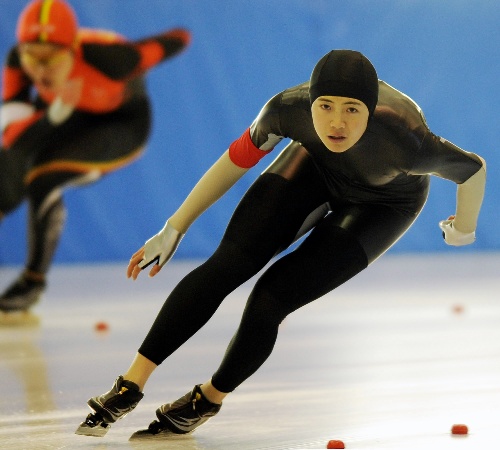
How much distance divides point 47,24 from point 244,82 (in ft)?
11.3

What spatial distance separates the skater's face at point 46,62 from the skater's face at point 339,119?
394 cm

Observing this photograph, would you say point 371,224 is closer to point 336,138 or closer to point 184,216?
point 336,138

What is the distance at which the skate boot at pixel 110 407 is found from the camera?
2.64 meters

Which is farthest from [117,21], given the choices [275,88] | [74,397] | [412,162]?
[412,162]

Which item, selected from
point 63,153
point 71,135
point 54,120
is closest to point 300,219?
point 63,153

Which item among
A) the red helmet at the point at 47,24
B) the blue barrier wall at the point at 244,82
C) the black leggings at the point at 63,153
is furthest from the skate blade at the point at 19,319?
the blue barrier wall at the point at 244,82

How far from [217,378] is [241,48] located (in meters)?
7.13

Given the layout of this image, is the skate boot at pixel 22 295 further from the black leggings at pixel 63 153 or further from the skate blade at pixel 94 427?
the skate blade at pixel 94 427

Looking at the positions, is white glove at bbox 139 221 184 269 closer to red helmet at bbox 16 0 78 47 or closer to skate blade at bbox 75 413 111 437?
skate blade at bbox 75 413 111 437

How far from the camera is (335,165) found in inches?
112

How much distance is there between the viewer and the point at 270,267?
2.80 meters

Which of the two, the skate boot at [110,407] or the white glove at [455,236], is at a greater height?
the white glove at [455,236]

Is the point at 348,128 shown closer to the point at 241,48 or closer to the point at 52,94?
the point at 52,94

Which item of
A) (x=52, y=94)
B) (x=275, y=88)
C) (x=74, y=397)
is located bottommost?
(x=74, y=397)
